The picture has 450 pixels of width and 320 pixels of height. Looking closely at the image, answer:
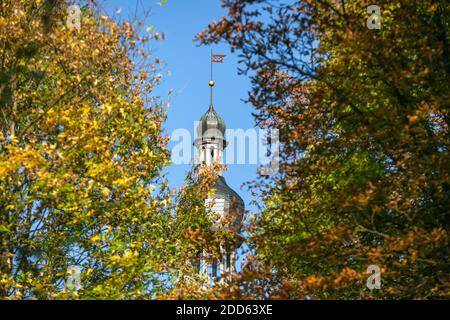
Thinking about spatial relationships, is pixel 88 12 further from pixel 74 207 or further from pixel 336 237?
pixel 336 237

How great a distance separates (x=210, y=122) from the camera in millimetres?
71938

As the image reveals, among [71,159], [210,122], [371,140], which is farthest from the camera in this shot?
[210,122]

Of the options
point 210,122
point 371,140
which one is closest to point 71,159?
point 371,140

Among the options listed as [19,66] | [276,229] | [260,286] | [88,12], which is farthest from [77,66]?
[260,286]

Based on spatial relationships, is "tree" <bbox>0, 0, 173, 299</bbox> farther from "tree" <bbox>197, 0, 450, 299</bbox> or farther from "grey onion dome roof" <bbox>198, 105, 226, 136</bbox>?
"grey onion dome roof" <bbox>198, 105, 226, 136</bbox>

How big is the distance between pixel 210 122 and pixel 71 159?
2270 inches

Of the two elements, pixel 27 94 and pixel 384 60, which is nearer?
pixel 384 60

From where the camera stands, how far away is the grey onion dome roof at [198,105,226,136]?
7138 cm

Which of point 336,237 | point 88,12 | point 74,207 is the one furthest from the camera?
point 88,12

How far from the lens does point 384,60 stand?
35.2ft

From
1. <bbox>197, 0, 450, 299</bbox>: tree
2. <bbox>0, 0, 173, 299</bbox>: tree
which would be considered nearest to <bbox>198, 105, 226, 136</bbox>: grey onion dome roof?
<bbox>0, 0, 173, 299</bbox>: tree

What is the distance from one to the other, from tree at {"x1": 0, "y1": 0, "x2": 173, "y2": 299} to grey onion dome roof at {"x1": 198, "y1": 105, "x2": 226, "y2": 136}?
53789 millimetres

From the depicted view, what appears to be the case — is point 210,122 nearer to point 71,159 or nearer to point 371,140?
point 71,159
